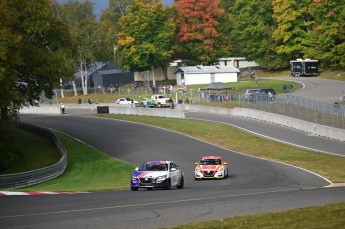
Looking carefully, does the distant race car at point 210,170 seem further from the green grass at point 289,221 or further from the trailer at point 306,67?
the trailer at point 306,67

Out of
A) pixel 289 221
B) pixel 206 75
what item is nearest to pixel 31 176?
pixel 289 221

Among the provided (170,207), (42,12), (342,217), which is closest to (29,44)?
(42,12)

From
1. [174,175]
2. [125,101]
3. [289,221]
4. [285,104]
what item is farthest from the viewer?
[125,101]

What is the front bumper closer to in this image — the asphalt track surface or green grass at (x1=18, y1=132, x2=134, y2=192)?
the asphalt track surface

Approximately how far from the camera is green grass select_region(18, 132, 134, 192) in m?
35.8

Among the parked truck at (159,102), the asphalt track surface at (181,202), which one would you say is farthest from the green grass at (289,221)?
the parked truck at (159,102)

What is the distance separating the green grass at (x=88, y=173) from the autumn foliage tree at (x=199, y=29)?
6432cm

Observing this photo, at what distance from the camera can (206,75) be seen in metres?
116

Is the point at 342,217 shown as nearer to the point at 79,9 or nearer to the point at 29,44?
the point at 29,44

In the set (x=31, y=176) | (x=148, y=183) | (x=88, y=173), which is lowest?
(x=88, y=173)

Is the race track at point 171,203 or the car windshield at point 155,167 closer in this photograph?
the race track at point 171,203

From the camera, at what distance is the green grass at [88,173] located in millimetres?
35844

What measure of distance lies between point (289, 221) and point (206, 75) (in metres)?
97.6

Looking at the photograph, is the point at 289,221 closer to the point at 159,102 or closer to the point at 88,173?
the point at 88,173
